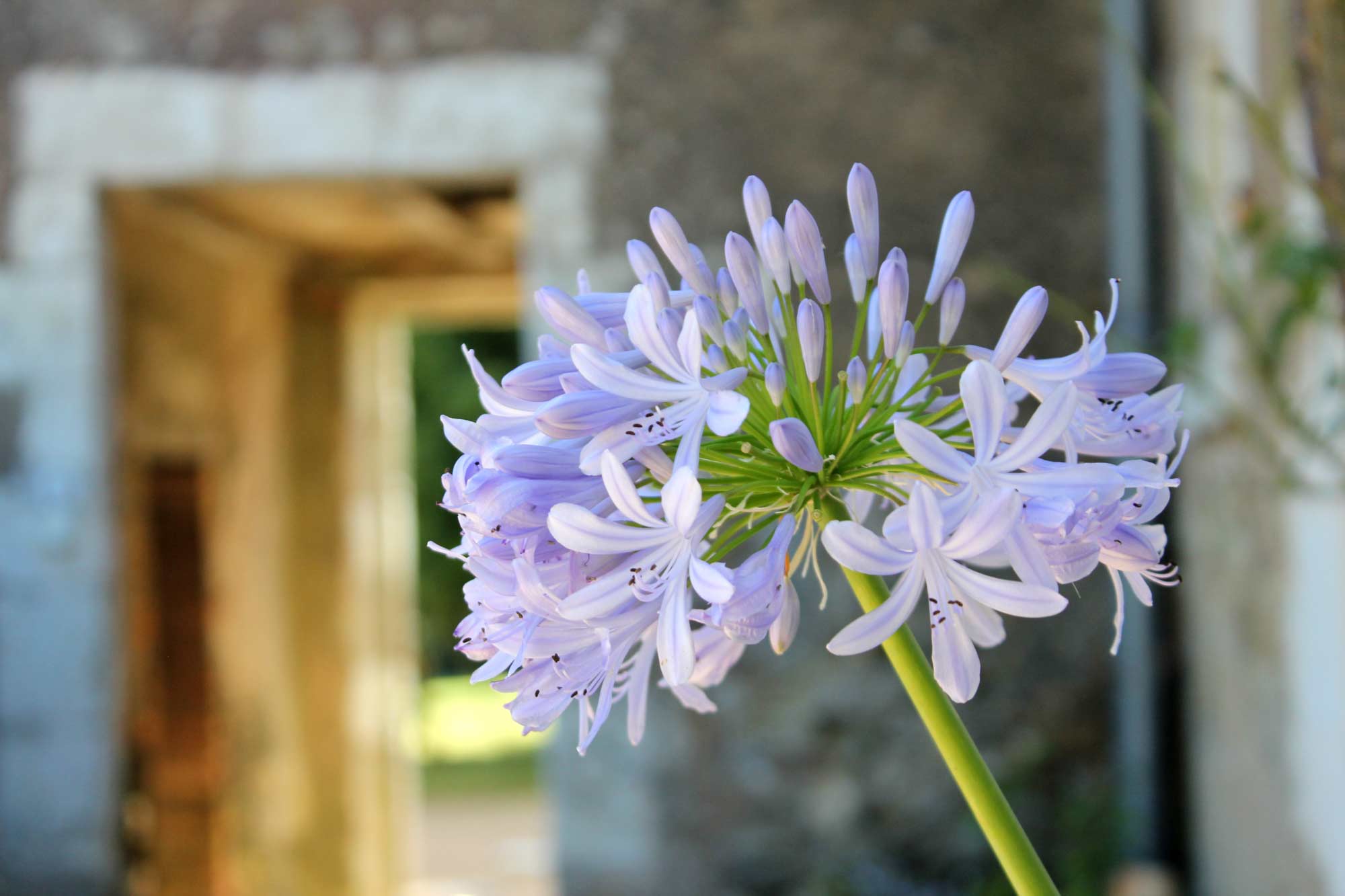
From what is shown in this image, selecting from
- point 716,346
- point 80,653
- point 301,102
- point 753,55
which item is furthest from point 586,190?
point 716,346

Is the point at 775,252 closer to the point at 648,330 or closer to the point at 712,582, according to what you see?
the point at 648,330

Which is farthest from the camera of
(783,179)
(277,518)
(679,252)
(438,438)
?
(438,438)

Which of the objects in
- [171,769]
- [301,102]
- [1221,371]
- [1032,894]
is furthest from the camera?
[171,769]

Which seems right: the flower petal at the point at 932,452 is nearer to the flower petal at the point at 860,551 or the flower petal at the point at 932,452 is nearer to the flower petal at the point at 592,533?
the flower petal at the point at 860,551

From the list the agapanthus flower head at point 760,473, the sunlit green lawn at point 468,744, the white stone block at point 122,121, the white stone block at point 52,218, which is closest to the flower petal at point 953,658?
the agapanthus flower head at point 760,473

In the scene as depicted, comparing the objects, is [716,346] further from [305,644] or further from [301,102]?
[305,644]

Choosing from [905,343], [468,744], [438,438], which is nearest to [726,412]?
[905,343]

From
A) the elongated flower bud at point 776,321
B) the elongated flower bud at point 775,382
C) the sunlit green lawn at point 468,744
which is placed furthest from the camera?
the sunlit green lawn at point 468,744
